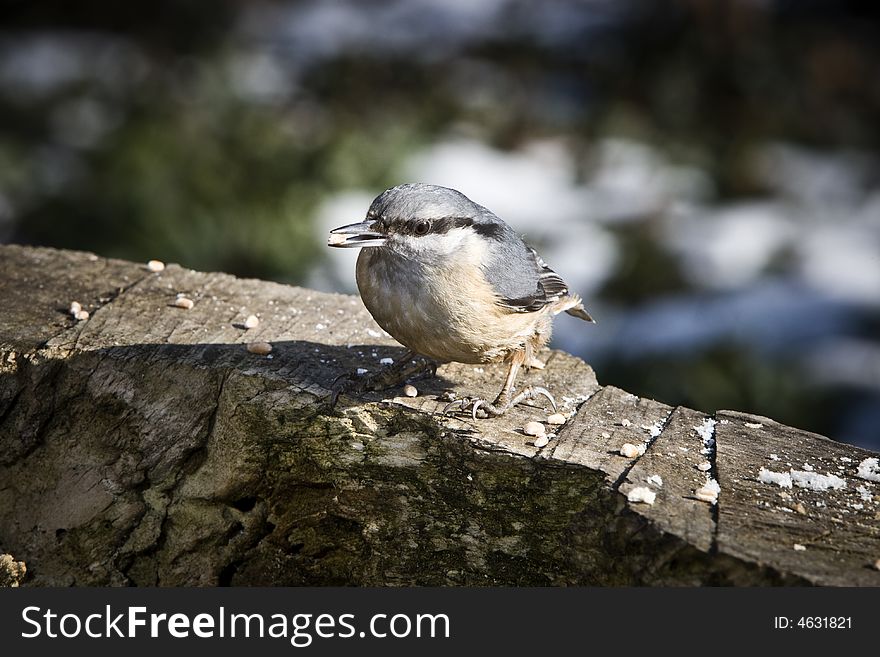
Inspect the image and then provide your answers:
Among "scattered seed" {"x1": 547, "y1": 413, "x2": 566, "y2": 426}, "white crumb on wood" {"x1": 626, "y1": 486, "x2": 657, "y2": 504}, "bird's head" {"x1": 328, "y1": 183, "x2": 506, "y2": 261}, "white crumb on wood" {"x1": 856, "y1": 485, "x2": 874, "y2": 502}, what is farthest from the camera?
"scattered seed" {"x1": 547, "y1": 413, "x2": 566, "y2": 426}

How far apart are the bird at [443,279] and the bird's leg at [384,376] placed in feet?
0.08

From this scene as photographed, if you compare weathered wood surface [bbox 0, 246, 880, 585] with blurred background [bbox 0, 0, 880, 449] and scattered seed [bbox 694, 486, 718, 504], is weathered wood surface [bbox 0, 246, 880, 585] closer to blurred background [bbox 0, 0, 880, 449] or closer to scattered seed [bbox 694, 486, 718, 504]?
scattered seed [bbox 694, 486, 718, 504]

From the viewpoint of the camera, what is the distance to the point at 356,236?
2539 millimetres

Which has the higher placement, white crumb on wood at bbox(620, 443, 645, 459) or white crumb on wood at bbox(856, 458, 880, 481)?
white crumb on wood at bbox(620, 443, 645, 459)

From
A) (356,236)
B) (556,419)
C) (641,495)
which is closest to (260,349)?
(356,236)

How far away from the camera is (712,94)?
629 centimetres

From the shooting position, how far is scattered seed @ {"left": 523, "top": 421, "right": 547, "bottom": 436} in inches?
101

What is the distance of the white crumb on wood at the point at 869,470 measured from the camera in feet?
8.23

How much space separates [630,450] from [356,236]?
0.88 meters

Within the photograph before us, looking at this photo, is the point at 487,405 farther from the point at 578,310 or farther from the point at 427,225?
the point at 578,310

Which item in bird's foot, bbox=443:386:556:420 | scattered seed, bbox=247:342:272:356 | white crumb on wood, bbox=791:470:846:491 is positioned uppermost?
scattered seed, bbox=247:342:272:356

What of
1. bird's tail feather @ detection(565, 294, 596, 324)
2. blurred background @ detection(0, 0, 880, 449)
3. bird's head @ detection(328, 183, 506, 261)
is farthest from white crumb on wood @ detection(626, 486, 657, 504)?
blurred background @ detection(0, 0, 880, 449)

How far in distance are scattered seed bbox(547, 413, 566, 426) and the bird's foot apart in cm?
7

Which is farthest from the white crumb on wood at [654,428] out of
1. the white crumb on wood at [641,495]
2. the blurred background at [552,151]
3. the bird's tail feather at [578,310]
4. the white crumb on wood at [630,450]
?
the blurred background at [552,151]
